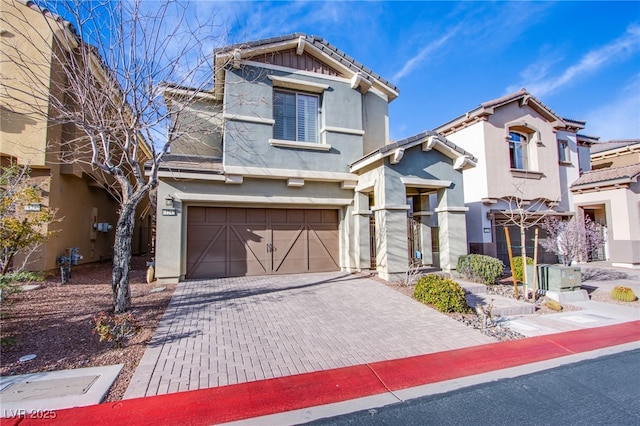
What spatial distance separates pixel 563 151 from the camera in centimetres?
1653

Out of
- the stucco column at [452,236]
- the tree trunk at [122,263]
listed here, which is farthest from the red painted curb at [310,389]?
the stucco column at [452,236]

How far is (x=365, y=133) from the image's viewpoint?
Result: 12625 mm

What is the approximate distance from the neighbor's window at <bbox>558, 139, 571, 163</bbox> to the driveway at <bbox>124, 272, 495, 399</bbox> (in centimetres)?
1442

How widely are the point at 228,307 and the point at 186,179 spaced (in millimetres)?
4849

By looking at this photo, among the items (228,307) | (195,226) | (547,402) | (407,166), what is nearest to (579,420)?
(547,402)

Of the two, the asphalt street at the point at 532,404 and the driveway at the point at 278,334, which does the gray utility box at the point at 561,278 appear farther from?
the asphalt street at the point at 532,404

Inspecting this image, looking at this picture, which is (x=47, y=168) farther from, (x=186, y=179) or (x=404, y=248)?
(x=404, y=248)

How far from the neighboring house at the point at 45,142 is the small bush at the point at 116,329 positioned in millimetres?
4933

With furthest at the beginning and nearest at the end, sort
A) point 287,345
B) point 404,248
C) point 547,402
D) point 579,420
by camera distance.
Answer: point 404,248
point 287,345
point 547,402
point 579,420

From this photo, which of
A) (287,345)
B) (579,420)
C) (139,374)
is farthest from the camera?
(287,345)

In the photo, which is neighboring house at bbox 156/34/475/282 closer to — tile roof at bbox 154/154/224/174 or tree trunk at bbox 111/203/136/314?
tile roof at bbox 154/154/224/174

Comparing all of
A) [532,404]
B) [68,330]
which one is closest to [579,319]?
[532,404]

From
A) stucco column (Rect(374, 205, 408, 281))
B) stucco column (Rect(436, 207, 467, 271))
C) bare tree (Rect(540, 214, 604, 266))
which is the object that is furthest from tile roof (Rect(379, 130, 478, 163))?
bare tree (Rect(540, 214, 604, 266))

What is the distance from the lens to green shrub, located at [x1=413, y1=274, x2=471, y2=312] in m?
7.02
